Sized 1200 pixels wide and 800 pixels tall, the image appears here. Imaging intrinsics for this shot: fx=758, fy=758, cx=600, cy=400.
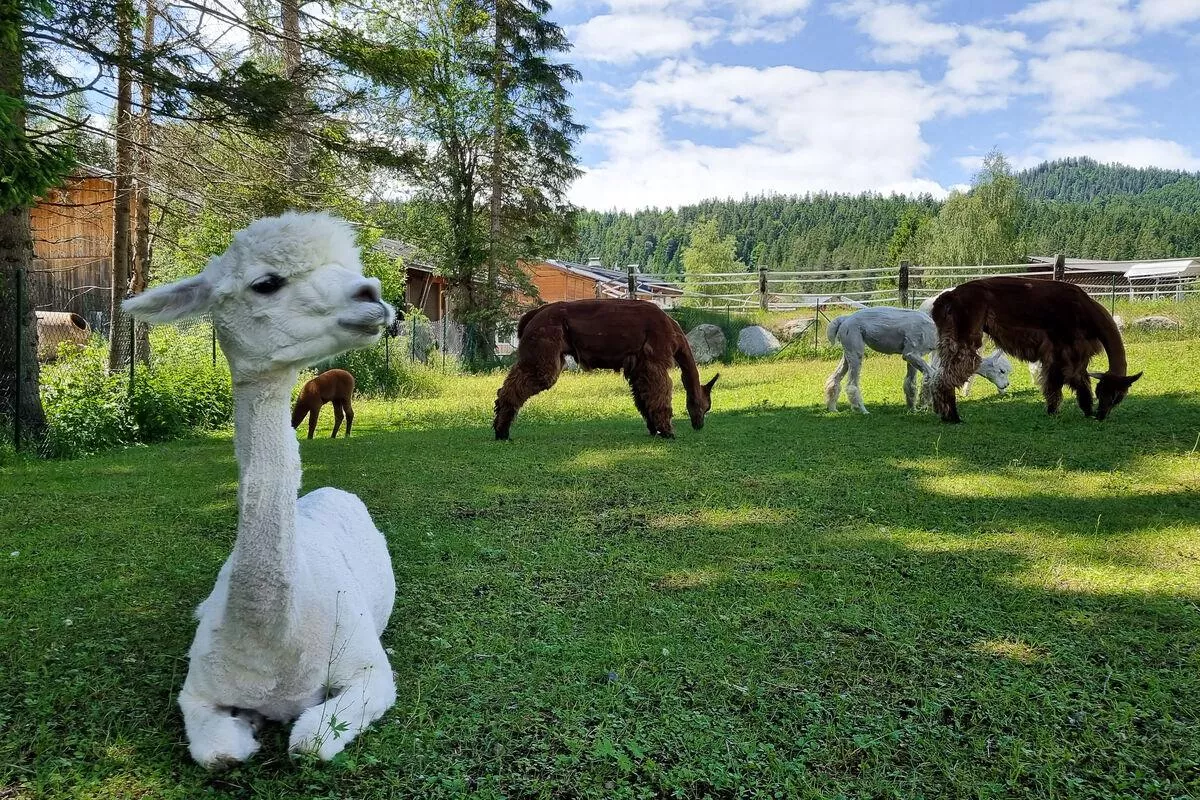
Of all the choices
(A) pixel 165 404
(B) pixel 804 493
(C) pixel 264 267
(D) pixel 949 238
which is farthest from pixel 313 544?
(D) pixel 949 238

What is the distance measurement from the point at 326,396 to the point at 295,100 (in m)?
3.99

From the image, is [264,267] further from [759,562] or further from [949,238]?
[949,238]

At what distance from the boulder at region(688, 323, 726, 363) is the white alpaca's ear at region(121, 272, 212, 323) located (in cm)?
1872

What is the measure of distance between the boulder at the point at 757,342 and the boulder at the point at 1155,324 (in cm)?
819

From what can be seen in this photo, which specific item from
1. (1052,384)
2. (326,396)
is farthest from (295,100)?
(1052,384)

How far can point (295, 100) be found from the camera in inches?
330

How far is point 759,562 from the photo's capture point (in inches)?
176

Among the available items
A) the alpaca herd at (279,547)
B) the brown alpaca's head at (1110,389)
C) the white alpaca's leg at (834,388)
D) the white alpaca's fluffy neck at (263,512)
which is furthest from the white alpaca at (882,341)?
the white alpaca's fluffy neck at (263,512)

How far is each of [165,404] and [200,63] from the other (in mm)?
4604

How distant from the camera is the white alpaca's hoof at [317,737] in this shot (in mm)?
2309

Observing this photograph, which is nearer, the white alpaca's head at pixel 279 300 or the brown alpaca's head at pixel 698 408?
the white alpaca's head at pixel 279 300

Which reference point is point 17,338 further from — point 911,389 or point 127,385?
point 911,389

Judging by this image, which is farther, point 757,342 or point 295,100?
point 757,342

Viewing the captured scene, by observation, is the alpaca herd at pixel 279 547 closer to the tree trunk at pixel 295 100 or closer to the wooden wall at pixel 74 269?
the tree trunk at pixel 295 100
